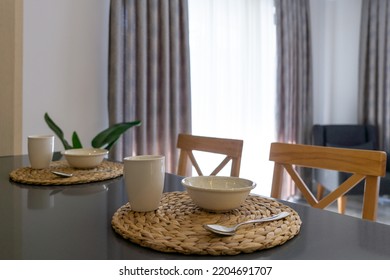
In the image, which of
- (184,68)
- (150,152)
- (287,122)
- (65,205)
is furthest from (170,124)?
(65,205)

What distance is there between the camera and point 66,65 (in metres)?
2.07

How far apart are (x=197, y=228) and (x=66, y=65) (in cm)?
181

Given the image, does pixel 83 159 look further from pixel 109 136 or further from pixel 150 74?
pixel 150 74

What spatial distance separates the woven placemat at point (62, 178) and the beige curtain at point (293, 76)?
2413mm

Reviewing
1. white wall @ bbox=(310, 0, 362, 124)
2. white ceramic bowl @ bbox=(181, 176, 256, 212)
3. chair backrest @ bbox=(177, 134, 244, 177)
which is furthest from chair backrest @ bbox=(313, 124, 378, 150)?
white ceramic bowl @ bbox=(181, 176, 256, 212)

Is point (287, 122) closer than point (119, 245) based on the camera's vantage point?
No

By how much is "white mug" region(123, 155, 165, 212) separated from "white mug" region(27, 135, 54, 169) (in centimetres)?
48

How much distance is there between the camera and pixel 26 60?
1.92 meters

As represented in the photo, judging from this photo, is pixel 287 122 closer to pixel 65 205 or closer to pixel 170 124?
pixel 170 124

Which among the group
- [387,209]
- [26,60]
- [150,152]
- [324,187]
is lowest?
[387,209]

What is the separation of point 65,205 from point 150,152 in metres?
1.62

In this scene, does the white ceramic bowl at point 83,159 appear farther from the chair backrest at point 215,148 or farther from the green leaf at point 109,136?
the chair backrest at point 215,148

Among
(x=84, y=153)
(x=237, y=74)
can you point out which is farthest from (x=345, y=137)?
(x=84, y=153)
